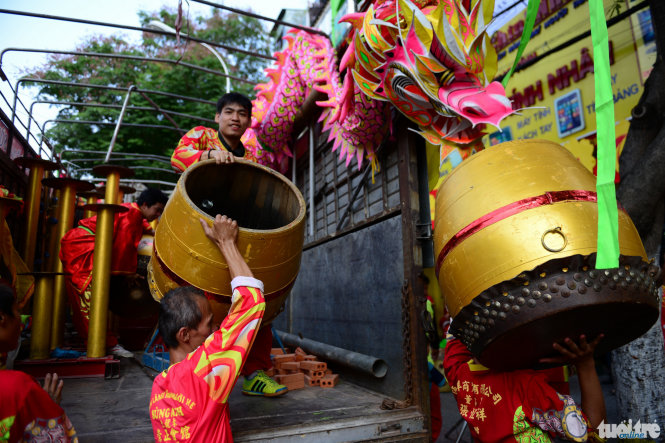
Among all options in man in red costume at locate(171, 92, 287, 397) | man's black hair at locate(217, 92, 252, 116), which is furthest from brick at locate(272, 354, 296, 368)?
man's black hair at locate(217, 92, 252, 116)

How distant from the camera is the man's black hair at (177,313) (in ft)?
5.29

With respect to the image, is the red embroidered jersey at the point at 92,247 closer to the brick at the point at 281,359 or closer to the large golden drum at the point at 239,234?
the brick at the point at 281,359

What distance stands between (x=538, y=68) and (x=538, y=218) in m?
5.98

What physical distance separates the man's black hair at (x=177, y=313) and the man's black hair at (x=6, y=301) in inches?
20.9

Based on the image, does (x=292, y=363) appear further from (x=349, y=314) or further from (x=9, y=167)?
(x=9, y=167)

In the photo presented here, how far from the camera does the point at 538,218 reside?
4.09 ft

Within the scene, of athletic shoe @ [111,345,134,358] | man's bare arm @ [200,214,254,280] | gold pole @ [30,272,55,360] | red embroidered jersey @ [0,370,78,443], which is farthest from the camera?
athletic shoe @ [111,345,134,358]

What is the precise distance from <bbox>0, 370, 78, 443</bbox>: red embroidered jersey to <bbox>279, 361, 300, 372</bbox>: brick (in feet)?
5.63

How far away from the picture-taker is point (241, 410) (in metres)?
2.29

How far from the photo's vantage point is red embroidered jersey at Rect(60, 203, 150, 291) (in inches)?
145

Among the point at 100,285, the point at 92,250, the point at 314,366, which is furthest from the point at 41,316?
the point at 314,366

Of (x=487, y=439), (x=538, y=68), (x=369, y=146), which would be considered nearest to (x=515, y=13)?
(x=538, y=68)

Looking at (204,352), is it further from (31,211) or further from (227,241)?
(31,211)

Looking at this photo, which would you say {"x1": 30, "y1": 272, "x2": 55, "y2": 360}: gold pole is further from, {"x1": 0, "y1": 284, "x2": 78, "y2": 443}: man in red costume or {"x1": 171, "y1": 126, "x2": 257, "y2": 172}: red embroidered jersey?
{"x1": 0, "y1": 284, "x2": 78, "y2": 443}: man in red costume
